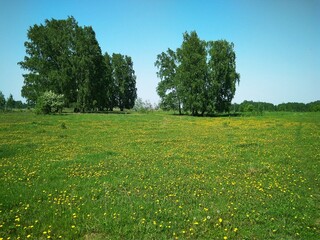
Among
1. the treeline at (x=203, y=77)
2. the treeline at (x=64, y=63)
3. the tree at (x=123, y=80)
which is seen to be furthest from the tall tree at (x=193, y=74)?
the tree at (x=123, y=80)

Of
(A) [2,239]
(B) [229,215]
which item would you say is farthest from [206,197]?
(A) [2,239]

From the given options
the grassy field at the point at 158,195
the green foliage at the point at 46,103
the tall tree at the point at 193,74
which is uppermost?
the tall tree at the point at 193,74

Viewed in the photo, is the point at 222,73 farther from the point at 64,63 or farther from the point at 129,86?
the point at 129,86

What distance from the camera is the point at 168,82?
77.8 meters

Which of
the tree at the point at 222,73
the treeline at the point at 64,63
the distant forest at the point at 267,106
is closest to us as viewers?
the treeline at the point at 64,63

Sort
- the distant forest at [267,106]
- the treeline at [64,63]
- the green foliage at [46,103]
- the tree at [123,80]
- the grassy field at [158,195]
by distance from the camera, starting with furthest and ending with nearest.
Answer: the distant forest at [267,106], the tree at [123,80], the treeline at [64,63], the green foliage at [46,103], the grassy field at [158,195]

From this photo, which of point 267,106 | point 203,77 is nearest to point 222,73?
point 203,77

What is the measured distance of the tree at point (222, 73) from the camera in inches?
2643

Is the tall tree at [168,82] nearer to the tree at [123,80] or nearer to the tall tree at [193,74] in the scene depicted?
the tall tree at [193,74]

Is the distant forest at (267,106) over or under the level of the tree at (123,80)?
under

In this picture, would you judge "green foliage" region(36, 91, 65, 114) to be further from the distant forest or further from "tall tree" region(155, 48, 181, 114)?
the distant forest

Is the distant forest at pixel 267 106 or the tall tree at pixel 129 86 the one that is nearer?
the tall tree at pixel 129 86

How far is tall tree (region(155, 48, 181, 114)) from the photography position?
241ft

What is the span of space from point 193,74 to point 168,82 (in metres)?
14.5
